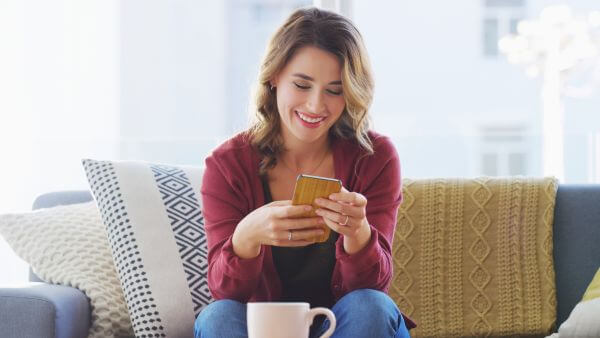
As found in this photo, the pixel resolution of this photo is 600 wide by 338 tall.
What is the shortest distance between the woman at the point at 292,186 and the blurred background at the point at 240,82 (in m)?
0.17

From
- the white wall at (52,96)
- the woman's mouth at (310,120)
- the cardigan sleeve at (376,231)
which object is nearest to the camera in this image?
the cardigan sleeve at (376,231)

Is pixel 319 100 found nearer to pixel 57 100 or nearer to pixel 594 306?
pixel 594 306

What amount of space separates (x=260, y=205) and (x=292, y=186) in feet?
0.29

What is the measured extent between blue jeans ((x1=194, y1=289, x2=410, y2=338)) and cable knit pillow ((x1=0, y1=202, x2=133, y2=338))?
498mm

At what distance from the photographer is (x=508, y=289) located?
7.34 ft

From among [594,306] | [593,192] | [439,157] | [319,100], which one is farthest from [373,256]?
[439,157]

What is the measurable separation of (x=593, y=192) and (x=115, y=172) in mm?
1233

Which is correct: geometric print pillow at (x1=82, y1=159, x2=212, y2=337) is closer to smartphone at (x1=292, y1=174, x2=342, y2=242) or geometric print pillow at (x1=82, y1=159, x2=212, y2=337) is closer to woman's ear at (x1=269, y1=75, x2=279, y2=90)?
woman's ear at (x1=269, y1=75, x2=279, y2=90)

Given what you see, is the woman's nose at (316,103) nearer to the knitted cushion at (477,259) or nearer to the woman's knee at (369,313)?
the woman's knee at (369,313)

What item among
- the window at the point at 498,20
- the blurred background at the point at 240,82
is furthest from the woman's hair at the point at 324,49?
the window at the point at 498,20

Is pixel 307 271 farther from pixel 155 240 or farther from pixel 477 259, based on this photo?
pixel 477 259

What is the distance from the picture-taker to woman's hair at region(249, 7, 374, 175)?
65.1 inches

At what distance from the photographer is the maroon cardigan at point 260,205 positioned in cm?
156

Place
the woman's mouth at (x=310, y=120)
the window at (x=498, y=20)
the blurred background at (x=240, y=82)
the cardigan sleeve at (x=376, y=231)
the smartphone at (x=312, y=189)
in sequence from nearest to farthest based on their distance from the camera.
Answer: the smartphone at (x=312, y=189)
the cardigan sleeve at (x=376, y=231)
the woman's mouth at (x=310, y=120)
the blurred background at (x=240, y=82)
the window at (x=498, y=20)
